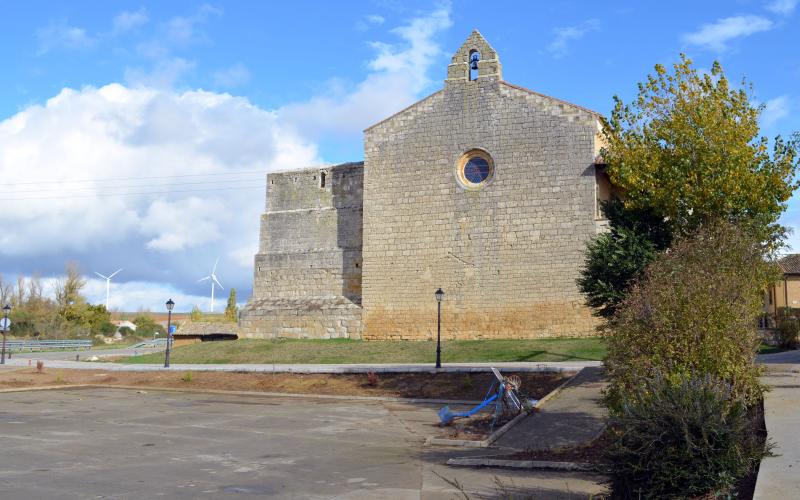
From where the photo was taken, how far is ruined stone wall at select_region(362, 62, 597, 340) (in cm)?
2875

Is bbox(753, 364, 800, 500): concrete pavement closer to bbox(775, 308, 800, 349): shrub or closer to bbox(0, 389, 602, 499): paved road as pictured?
bbox(0, 389, 602, 499): paved road

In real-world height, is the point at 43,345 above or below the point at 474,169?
below

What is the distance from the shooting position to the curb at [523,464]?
9.70 m

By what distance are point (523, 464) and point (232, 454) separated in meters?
4.45

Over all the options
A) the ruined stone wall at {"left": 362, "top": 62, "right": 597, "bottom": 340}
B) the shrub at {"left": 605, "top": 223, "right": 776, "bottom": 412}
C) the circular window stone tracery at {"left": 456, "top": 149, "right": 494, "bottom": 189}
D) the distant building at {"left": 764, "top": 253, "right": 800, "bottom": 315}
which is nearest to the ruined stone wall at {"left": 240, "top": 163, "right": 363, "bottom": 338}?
the ruined stone wall at {"left": 362, "top": 62, "right": 597, "bottom": 340}

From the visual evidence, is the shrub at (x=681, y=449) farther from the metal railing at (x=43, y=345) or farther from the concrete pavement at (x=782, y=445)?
the metal railing at (x=43, y=345)

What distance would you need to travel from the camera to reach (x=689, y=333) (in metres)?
9.71

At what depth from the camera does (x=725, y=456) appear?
255 inches

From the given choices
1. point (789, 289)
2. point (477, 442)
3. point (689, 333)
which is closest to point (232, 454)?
point (477, 442)

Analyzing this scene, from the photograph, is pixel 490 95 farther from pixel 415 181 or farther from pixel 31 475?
pixel 31 475

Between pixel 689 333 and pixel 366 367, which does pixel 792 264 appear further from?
pixel 689 333

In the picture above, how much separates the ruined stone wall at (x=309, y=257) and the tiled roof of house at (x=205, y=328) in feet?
10.0

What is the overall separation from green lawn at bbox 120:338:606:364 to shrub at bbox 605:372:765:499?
664 inches

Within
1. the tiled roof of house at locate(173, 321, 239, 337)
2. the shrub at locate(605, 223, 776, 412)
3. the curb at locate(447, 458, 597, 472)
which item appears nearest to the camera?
the shrub at locate(605, 223, 776, 412)
